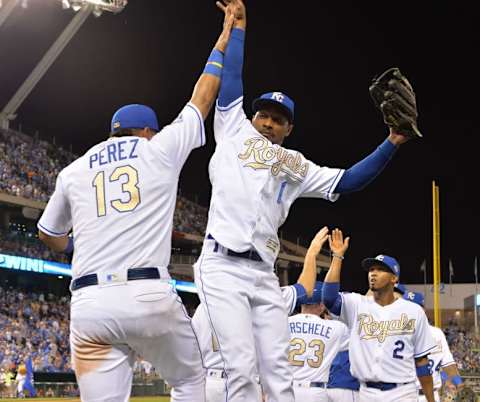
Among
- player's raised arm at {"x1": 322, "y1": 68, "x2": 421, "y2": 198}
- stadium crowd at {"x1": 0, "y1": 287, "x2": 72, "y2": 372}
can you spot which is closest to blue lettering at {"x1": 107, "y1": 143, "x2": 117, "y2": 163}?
player's raised arm at {"x1": 322, "y1": 68, "x2": 421, "y2": 198}

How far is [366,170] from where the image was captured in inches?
202

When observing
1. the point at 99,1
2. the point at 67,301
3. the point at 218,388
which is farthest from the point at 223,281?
the point at 67,301

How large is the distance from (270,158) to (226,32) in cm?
89

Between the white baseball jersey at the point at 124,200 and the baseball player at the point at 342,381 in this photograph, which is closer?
the white baseball jersey at the point at 124,200

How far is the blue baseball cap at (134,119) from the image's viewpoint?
4406 mm

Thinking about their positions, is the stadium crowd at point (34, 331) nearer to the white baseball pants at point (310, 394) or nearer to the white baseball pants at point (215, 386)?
the white baseball pants at point (310, 394)

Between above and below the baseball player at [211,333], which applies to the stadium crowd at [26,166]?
above

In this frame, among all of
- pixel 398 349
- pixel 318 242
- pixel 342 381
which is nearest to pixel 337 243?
pixel 318 242

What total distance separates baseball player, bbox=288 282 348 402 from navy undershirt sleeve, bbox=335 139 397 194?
2.68 meters

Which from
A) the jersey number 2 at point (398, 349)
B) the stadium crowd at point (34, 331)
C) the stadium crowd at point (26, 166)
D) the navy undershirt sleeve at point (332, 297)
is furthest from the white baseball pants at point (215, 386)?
the stadium crowd at point (26, 166)

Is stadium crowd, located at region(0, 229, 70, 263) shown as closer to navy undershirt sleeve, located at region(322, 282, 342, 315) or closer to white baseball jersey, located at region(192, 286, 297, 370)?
navy undershirt sleeve, located at region(322, 282, 342, 315)

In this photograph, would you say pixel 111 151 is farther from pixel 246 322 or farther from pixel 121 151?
pixel 246 322

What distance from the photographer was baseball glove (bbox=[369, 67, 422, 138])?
5.08 meters

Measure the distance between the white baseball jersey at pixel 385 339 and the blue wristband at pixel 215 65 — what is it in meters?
3.17
